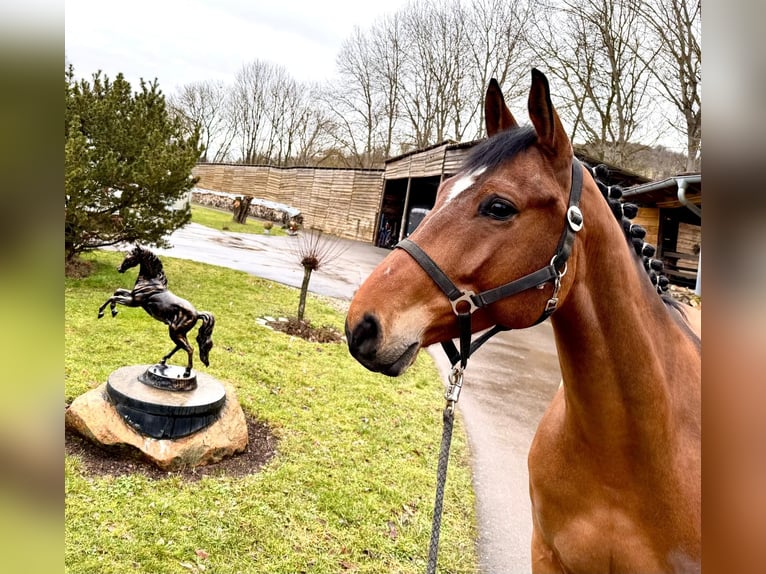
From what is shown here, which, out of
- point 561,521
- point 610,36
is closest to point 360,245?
point 610,36

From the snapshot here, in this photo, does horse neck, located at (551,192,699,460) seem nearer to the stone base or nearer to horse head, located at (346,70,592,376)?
horse head, located at (346,70,592,376)

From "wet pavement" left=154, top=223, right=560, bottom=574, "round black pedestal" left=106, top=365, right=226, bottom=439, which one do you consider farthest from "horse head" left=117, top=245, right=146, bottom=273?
"wet pavement" left=154, top=223, right=560, bottom=574

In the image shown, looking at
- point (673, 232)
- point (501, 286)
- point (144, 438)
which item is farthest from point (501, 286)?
point (673, 232)

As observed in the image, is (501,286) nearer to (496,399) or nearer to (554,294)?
(554,294)

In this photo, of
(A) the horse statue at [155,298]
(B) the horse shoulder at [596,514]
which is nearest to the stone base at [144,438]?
(A) the horse statue at [155,298]

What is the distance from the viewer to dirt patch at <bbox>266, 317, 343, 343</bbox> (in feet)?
23.8

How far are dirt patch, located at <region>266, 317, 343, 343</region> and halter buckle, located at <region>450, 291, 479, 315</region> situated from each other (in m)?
5.96

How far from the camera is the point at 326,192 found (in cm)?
2619

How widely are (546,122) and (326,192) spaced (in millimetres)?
25498

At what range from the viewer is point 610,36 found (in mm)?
12953
